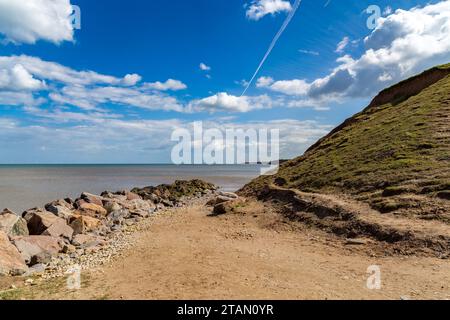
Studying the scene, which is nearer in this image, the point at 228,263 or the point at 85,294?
the point at 85,294

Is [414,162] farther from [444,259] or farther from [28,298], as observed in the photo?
[28,298]

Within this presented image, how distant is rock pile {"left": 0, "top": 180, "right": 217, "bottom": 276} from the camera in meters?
14.2

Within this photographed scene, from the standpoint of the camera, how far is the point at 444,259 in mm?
12562

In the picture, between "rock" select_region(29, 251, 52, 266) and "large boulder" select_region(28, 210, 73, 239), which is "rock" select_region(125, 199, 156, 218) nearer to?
"large boulder" select_region(28, 210, 73, 239)

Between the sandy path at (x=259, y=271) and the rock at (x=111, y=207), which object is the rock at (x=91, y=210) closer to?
the rock at (x=111, y=207)

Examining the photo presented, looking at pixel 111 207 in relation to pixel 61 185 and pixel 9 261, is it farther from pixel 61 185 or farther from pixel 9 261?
pixel 61 185

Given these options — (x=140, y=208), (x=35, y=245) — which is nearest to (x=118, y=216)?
(x=140, y=208)

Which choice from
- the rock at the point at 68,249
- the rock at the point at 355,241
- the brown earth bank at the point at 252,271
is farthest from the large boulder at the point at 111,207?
the rock at the point at 355,241

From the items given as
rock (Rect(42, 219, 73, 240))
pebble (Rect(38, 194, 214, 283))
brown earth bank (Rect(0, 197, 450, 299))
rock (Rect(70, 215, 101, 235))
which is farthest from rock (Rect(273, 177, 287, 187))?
rock (Rect(42, 219, 73, 240))

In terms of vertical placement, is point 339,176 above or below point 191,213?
above
